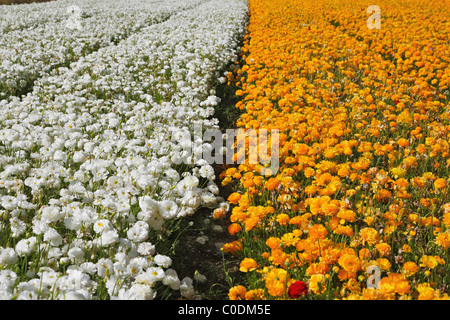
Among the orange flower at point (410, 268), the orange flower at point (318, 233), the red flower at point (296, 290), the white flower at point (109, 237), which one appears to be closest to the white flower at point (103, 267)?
the white flower at point (109, 237)

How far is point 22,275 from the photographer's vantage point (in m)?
2.06

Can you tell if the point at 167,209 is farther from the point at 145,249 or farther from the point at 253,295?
the point at 253,295

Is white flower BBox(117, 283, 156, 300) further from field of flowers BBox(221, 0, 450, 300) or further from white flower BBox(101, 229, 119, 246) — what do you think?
field of flowers BBox(221, 0, 450, 300)

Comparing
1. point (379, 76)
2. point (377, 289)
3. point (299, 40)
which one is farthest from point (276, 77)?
point (377, 289)

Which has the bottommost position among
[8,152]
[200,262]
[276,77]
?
[200,262]

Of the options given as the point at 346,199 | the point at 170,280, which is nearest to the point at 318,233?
the point at 346,199

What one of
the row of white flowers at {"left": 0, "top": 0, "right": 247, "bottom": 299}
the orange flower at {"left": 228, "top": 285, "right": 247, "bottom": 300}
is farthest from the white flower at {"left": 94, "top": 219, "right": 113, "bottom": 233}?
the orange flower at {"left": 228, "top": 285, "right": 247, "bottom": 300}

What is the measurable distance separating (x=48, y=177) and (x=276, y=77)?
4.35m

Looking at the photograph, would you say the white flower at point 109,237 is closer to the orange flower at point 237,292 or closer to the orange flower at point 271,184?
the orange flower at point 237,292

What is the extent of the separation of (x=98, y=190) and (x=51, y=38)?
28.1 feet

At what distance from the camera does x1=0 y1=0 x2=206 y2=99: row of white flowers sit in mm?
6648

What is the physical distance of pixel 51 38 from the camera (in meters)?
9.71

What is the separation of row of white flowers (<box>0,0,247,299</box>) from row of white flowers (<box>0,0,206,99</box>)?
71 cm
